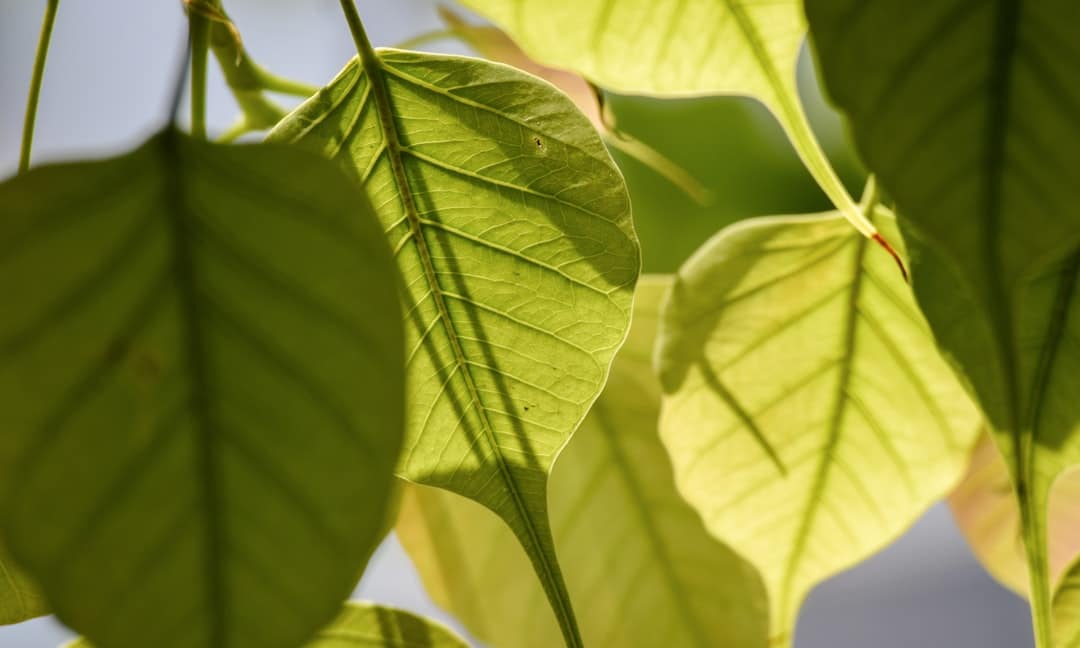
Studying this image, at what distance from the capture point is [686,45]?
228 millimetres

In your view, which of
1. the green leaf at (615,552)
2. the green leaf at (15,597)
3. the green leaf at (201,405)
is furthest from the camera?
the green leaf at (615,552)

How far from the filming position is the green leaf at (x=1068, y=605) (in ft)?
0.89

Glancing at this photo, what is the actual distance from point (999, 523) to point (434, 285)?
292mm

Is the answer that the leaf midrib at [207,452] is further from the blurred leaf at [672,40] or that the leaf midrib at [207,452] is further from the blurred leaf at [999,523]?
the blurred leaf at [999,523]

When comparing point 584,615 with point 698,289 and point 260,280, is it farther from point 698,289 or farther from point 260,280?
point 260,280

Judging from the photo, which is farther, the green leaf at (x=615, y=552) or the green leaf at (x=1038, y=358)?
the green leaf at (x=615, y=552)

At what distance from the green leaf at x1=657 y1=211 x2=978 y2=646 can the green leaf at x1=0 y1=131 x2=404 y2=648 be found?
18 centimetres

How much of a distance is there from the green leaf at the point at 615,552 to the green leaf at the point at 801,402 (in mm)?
63

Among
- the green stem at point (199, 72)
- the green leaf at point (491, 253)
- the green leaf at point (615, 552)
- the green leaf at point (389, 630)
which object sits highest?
the green stem at point (199, 72)

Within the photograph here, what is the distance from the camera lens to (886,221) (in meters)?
0.29

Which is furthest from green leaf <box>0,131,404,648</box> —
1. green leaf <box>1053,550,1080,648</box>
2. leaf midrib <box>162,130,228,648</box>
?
green leaf <box>1053,550,1080,648</box>

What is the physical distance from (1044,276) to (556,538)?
0.74ft

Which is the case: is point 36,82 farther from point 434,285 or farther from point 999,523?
point 999,523

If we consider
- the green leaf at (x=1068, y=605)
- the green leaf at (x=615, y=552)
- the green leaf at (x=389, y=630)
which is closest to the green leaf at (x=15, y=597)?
the green leaf at (x=389, y=630)
